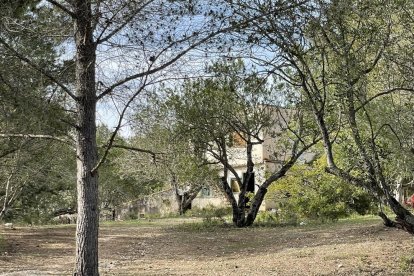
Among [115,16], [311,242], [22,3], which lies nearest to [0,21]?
[22,3]

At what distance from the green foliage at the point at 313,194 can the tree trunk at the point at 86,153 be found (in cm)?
1115

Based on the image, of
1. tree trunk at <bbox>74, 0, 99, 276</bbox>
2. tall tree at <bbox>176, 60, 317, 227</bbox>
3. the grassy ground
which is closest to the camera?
tree trunk at <bbox>74, 0, 99, 276</bbox>

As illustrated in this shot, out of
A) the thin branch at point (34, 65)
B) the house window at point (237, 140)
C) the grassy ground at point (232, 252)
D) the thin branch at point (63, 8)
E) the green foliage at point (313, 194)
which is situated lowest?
the grassy ground at point (232, 252)

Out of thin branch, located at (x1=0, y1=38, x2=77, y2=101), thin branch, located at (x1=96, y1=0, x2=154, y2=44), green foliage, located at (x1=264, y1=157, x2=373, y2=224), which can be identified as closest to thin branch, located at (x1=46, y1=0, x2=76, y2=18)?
thin branch, located at (x1=96, y1=0, x2=154, y2=44)

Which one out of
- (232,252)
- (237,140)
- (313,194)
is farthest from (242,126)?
(232,252)

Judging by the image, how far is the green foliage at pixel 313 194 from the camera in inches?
713

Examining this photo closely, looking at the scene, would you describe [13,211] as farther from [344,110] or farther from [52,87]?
[344,110]

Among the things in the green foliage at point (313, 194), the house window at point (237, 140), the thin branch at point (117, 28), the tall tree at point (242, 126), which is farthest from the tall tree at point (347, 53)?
the green foliage at point (313, 194)

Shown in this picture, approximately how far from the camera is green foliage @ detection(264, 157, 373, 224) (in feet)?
59.4

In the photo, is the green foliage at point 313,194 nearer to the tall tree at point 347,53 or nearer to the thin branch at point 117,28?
the tall tree at point 347,53

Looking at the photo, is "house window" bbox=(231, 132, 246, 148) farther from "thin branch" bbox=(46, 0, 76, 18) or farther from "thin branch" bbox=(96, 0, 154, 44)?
"thin branch" bbox=(46, 0, 76, 18)

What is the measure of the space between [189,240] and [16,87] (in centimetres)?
820

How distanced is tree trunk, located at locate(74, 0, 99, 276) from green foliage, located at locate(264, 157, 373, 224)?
1115cm

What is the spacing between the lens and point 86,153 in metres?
7.67
